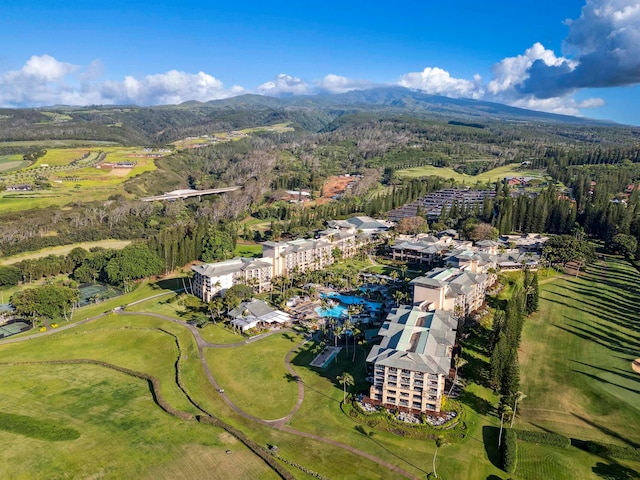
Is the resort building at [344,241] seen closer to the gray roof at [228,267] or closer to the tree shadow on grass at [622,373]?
the gray roof at [228,267]

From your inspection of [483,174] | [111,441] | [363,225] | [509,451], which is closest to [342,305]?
[509,451]

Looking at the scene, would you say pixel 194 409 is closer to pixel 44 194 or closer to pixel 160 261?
pixel 160 261

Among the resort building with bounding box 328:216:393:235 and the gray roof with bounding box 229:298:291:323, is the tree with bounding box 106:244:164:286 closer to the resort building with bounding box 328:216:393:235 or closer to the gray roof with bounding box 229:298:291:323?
the gray roof with bounding box 229:298:291:323

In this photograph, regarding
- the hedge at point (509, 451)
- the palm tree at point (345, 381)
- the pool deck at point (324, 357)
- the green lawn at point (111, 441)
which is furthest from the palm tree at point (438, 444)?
the pool deck at point (324, 357)

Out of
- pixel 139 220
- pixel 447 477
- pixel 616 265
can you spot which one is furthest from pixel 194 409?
pixel 139 220

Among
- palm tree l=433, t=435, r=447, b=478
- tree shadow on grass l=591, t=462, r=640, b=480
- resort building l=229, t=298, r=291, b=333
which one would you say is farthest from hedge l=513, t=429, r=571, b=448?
resort building l=229, t=298, r=291, b=333

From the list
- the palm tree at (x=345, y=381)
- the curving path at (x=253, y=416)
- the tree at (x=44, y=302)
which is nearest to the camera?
the curving path at (x=253, y=416)
